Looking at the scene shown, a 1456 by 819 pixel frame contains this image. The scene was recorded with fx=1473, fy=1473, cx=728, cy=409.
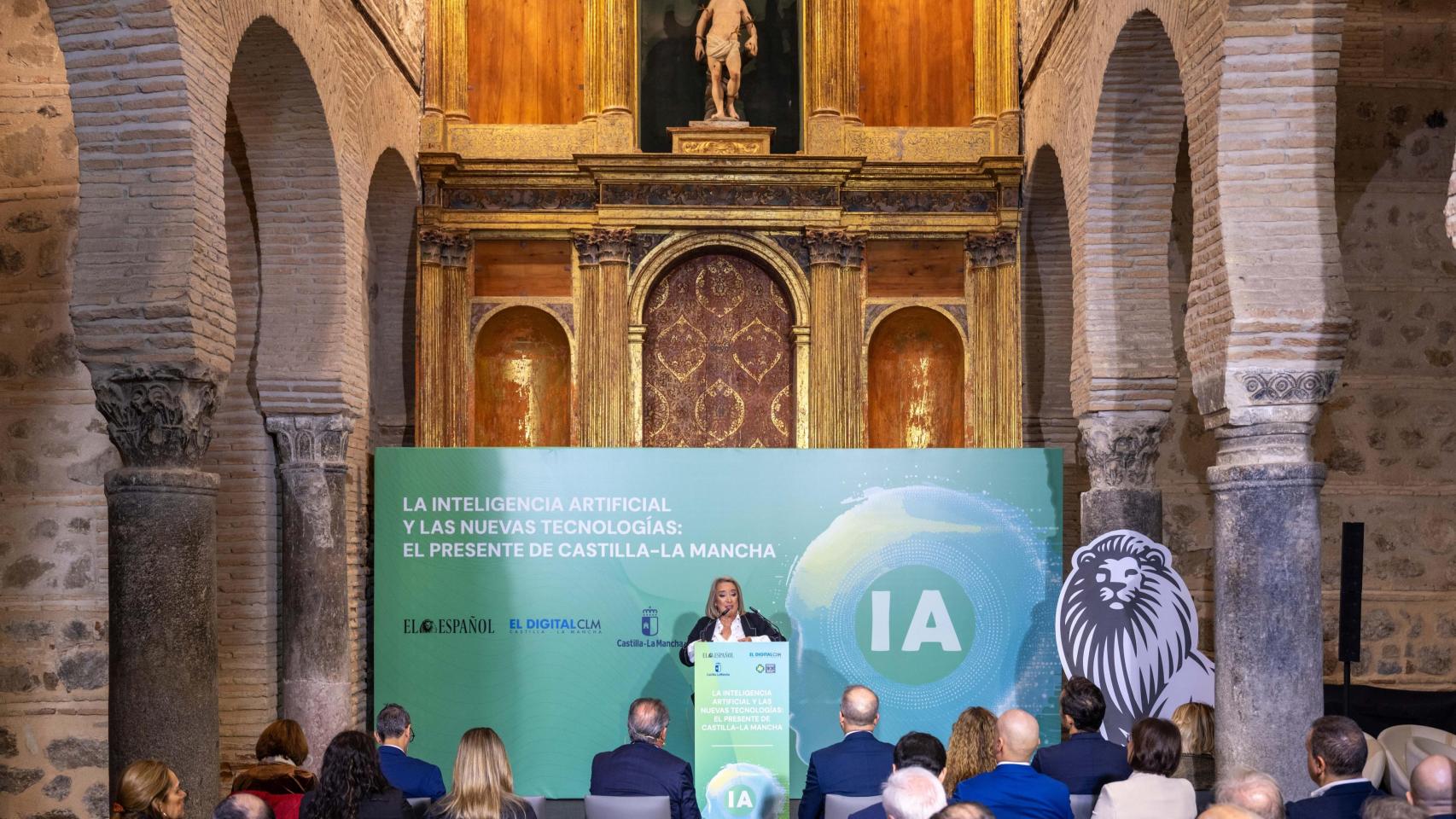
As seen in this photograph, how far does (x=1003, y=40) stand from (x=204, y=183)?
8.73 meters

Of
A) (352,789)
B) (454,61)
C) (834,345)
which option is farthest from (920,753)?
(454,61)

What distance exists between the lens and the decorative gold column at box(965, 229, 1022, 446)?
546 inches

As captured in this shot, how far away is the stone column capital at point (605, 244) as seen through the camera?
13953mm

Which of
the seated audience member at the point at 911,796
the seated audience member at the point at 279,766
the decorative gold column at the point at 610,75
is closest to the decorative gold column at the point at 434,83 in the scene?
the decorative gold column at the point at 610,75

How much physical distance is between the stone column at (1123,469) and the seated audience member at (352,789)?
625cm

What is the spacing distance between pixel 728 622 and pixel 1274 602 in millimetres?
3132

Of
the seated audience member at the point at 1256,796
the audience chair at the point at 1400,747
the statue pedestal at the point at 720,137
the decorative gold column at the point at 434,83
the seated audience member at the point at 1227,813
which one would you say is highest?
the decorative gold column at the point at 434,83

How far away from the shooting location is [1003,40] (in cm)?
1412

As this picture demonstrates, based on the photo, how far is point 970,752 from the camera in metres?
5.56

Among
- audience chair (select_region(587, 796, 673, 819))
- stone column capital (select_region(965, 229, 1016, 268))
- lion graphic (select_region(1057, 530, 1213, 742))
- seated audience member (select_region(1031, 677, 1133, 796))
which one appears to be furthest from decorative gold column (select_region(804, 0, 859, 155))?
audience chair (select_region(587, 796, 673, 819))

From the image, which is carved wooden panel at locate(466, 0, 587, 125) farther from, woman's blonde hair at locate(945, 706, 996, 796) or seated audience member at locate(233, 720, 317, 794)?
woman's blonde hair at locate(945, 706, 996, 796)

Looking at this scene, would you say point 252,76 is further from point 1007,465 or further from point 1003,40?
point 1003,40

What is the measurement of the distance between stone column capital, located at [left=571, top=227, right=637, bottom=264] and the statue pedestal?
100 cm

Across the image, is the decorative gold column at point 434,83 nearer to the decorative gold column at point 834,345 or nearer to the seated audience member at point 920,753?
the decorative gold column at point 834,345
